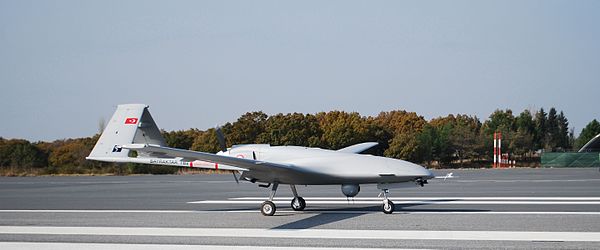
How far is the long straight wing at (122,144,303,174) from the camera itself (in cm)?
1283

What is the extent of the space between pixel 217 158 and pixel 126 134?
343 cm

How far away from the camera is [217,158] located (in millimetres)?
13188

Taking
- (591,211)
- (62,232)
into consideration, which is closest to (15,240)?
(62,232)

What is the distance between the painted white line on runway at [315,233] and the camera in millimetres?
9891

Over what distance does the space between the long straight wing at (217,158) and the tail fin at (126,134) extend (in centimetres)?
198

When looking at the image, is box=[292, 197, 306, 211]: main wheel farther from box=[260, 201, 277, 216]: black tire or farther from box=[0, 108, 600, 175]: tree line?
box=[0, 108, 600, 175]: tree line

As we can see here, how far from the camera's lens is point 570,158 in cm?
6144

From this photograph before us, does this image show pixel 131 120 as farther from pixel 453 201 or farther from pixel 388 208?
pixel 453 201

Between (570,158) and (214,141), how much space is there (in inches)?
1327

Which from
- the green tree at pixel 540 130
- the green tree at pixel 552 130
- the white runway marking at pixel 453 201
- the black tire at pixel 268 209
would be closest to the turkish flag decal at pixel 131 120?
the white runway marking at pixel 453 201

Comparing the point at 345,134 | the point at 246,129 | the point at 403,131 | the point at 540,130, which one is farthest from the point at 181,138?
the point at 540,130

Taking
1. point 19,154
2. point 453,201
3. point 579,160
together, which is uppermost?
point 19,154

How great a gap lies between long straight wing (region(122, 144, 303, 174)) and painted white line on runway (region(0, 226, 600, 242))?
168 cm

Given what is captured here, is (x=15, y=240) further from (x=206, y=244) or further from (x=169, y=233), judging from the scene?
(x=206, y=244)
